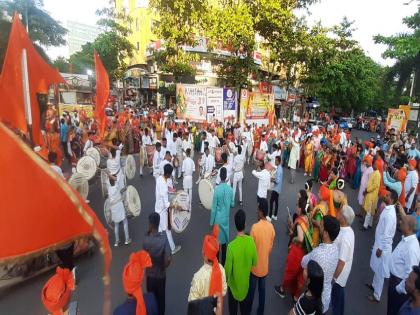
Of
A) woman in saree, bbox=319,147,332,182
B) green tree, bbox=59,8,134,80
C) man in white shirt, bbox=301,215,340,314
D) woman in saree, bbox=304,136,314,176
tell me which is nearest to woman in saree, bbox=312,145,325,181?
woman in saree, bbox=319,147,332,182

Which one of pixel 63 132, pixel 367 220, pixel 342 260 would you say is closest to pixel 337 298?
pixel 342 260

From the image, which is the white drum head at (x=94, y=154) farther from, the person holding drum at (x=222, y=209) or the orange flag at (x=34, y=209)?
the orange flag at (x=34, y=209)

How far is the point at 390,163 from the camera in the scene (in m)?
11.3

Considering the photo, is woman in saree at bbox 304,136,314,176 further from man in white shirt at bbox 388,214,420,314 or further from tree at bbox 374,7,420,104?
man in white shirt at bbox 388,214,420,314

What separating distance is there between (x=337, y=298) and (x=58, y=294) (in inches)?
142

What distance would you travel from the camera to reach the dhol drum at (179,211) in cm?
616

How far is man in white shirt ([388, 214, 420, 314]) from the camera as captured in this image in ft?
12.9

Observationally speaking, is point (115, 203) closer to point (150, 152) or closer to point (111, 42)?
point (150, 152)

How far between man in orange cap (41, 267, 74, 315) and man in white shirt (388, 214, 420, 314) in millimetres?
3750

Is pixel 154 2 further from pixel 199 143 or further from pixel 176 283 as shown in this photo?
pixel 176 283

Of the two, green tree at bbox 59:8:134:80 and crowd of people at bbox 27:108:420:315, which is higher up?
green tree at bbox 59:8:134:80

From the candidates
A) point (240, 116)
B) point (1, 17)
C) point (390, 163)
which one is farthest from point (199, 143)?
point (1, 17)

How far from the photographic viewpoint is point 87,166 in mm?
Result: 8391

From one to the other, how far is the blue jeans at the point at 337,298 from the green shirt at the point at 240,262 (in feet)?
4.20
